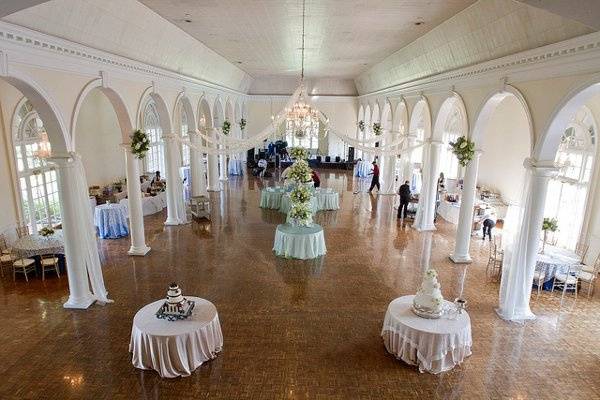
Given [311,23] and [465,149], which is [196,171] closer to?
[311,23]

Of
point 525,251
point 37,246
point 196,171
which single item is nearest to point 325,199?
point 196,171

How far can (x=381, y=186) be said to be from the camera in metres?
21.8

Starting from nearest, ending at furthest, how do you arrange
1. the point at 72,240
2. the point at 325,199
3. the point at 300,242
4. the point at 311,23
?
the point at 72,240, the point at 311,23, the point at 300,242, the point at 325,199

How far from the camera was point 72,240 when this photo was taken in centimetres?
872

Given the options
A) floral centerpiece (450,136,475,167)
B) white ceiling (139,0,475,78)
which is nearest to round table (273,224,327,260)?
floral centerpiece (450,136,475,167)

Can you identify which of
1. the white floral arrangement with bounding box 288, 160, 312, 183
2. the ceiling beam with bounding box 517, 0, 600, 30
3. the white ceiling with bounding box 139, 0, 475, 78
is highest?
the white ceiling with bounding box 139, 0, 475, 78

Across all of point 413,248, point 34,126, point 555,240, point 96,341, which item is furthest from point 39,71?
point 555,240

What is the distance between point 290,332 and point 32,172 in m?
10.6

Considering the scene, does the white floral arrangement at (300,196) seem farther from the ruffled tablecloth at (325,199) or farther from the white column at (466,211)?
the ruffled tablecloth at (325,199)

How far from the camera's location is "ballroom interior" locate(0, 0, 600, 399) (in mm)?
6621

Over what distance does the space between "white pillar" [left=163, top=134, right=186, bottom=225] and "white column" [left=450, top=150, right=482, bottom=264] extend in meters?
9.42

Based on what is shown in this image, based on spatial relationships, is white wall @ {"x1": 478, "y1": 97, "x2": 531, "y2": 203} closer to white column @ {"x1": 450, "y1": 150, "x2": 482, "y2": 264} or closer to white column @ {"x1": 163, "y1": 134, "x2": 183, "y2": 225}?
white column @ {"x1": 450, "y1": 150, "x2": 482, "y2": 264}

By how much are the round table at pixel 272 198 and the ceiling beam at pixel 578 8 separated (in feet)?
44.8

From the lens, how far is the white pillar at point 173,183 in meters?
13.9
